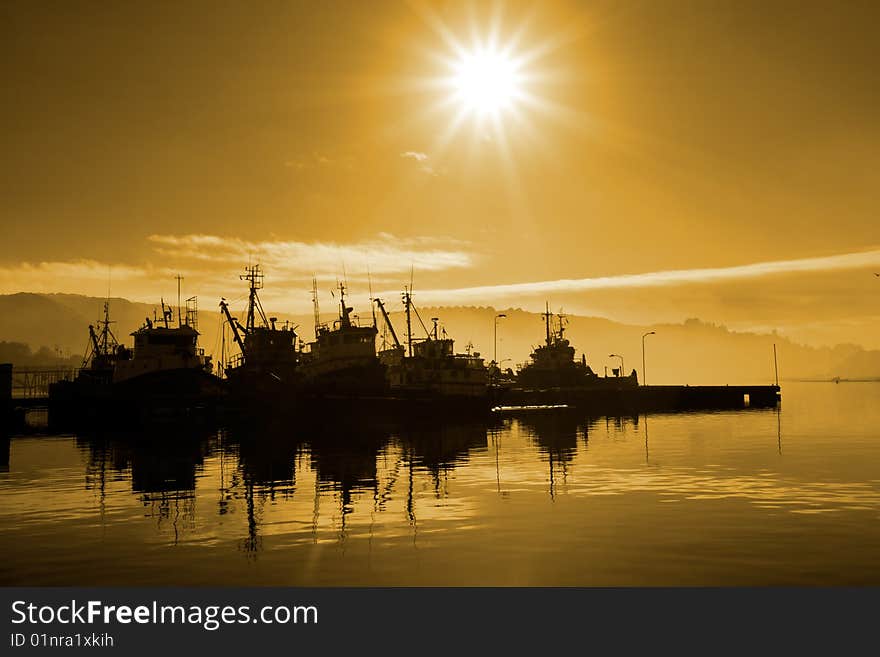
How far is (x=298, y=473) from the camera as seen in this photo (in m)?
39.6

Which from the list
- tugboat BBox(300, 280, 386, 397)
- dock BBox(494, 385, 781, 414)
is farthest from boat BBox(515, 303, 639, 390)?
tugboat BBox(300, 280, 386, 397)

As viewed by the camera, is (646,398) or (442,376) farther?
(646,398)

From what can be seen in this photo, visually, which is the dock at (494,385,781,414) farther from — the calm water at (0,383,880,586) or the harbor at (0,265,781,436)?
the calm water at (0,383,880,586)

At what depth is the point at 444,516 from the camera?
2647 cm

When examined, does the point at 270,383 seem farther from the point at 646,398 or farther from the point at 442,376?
the point at 646,398

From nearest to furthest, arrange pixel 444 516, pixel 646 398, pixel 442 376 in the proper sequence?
pixel 444 516 → pixel 442 376 → pixel 646 398

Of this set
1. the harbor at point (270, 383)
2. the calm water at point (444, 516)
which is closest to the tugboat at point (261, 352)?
the harbor at point (270, 383)

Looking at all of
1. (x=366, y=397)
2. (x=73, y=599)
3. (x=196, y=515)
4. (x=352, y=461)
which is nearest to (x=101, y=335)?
(x=366, y=397)

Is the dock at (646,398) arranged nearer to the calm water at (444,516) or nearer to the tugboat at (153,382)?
the tugboat at (153,382)

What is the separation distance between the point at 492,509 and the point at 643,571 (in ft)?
33.1

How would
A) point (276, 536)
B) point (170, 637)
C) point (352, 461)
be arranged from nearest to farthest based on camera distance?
point (170, 637) < point (276, 536) < point (352, 461)

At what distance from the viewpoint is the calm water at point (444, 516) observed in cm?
1870

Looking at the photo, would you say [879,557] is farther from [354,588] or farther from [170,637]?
[170,637]

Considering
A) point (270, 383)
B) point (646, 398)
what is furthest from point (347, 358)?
point (646, 398)
